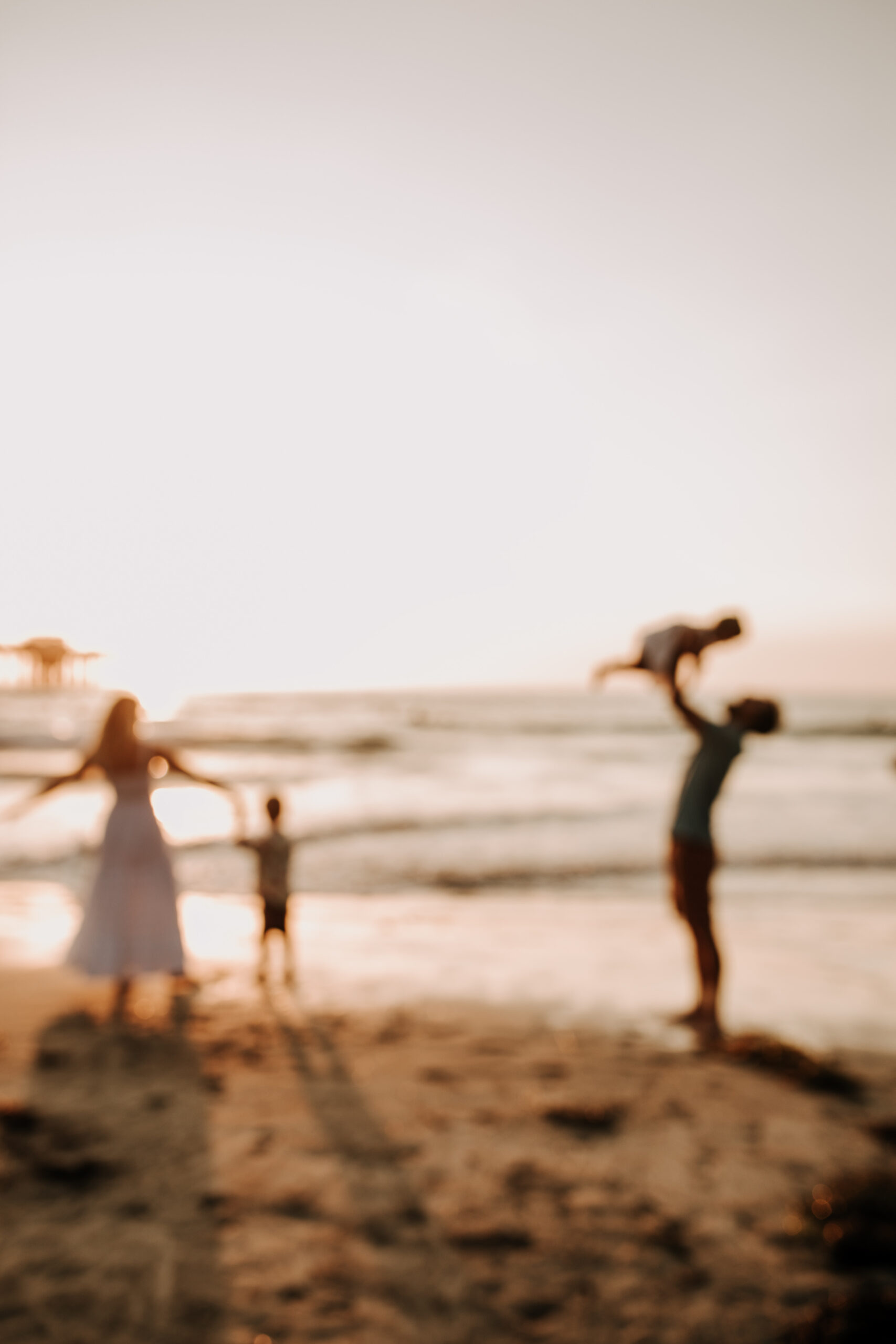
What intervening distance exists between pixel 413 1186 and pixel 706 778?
326cm

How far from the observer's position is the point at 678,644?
5.39 metres

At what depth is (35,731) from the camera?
55031 mm

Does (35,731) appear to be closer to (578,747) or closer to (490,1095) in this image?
(578,747)

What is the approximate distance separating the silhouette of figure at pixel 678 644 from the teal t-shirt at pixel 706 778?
0.77 metres

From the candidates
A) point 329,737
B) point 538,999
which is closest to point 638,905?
point 538,999

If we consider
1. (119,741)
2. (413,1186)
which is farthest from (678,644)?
(119,741)

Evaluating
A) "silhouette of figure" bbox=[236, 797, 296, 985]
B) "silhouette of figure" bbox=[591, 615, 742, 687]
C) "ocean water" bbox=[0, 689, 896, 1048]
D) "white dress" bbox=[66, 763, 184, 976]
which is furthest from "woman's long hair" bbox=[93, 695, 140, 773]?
"silhouette of figure" bbox=[591, 615, 742, 687]

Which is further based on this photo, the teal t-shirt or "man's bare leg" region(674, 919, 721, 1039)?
"man's bare leg" region(674, 919, 721, 1039)

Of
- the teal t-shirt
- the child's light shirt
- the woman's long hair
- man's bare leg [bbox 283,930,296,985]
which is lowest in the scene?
man's bare leg [bbox 283,930,296,985]

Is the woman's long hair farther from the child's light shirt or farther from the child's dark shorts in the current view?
the child's dark shorts

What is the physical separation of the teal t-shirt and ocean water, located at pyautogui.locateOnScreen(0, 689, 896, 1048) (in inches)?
38.9

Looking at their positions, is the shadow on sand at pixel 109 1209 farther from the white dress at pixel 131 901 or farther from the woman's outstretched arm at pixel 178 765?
the woman's outstretched arm at pixel 178 765

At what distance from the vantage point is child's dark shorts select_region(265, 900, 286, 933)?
8016 mm

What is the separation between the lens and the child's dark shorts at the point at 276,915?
8016 millimetres
